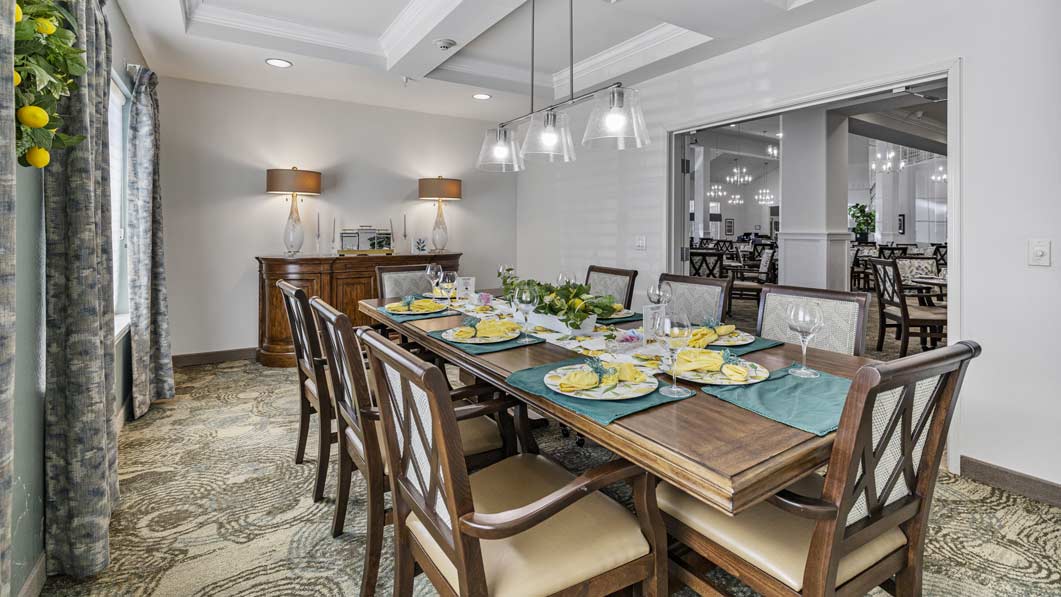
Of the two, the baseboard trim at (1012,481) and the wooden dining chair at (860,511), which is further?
the baseboard trim at (1012,481)

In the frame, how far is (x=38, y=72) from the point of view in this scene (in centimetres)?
117

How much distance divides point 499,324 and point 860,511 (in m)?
1.44

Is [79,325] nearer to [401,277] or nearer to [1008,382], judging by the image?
[401,277]

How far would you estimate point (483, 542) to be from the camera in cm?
120

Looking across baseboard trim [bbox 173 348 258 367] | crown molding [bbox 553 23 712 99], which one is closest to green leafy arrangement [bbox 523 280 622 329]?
crown molding [bbox 553 23 712 99]

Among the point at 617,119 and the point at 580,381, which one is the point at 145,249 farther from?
the point at 580,381

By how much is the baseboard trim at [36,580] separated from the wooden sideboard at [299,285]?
2.86 meters

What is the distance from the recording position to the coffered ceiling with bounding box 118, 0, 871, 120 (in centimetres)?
308

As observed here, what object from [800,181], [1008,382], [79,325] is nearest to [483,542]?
[79,325]

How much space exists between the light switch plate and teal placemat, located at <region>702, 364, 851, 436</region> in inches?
Result: 60.6

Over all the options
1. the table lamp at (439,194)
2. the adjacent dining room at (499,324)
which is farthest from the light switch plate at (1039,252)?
the table lamp at (439,194)

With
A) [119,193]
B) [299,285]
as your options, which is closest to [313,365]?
[119,193]

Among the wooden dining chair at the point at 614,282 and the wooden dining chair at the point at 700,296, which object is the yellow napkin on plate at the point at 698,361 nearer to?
the wooden dining chair at the point at 700,296

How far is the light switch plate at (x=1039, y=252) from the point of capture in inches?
90.3
